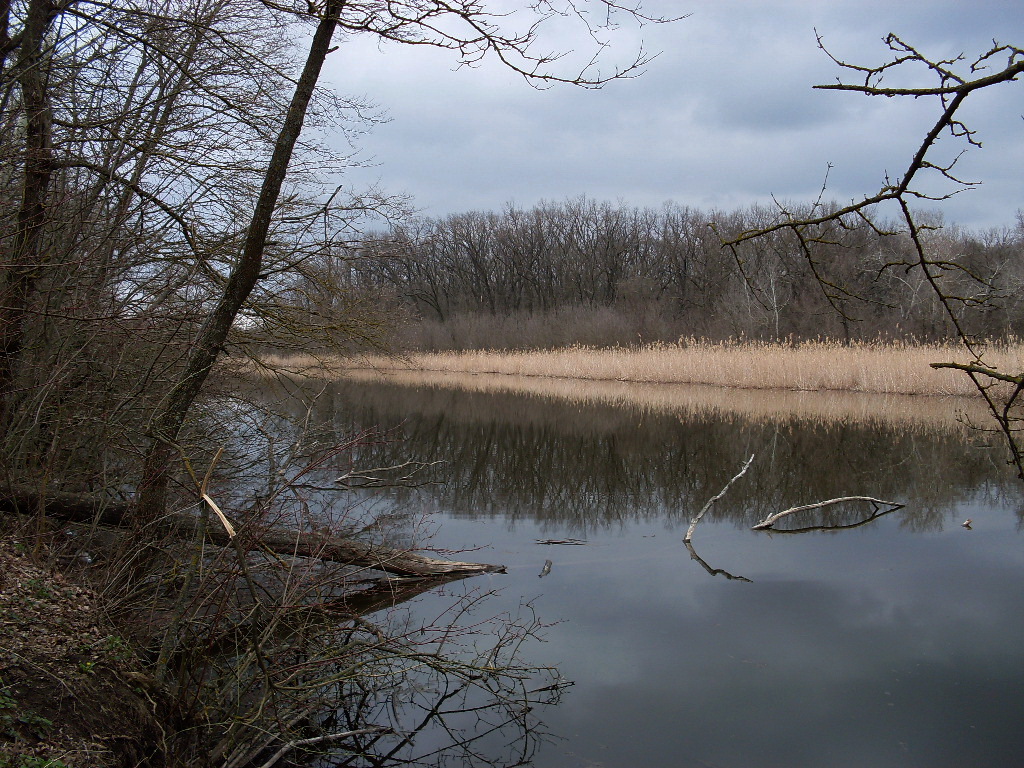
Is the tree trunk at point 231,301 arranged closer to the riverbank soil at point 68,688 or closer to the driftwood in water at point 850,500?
the riverbank soil at point 68,688

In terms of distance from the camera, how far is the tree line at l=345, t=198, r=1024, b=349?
26.5 metres

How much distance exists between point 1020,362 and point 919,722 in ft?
46.8

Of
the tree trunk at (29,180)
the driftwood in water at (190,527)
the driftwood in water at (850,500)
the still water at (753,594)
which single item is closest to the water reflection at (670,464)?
the still water at (753,594)

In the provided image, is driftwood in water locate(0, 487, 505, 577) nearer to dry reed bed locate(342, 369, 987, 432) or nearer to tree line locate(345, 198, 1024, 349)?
dry reed bed locate(342, 369, 987, 432)

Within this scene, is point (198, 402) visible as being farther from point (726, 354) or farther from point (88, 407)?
point (726, 354)

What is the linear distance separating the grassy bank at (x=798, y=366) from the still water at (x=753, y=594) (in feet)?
16.1

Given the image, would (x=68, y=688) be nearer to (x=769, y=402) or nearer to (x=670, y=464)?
(x=670, y=464)

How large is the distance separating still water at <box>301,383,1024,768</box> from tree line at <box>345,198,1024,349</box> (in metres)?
9.57

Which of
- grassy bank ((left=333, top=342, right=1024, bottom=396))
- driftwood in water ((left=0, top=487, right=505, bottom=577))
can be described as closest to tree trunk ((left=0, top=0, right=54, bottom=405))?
driftwood in water ((left=0, top=487, right=505, bottom=577))

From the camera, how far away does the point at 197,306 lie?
19.1ft

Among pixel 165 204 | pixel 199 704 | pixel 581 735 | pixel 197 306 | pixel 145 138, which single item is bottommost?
pixel 581 735

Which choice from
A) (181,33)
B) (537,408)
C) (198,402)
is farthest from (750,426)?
(181,33)

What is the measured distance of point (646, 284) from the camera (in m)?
42.4

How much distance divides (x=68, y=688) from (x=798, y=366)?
19.5 m
